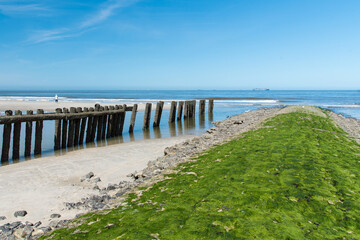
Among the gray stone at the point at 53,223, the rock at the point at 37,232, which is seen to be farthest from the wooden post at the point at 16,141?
the rock at the point at 37,232

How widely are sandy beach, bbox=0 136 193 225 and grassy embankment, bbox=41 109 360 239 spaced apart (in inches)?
70.8

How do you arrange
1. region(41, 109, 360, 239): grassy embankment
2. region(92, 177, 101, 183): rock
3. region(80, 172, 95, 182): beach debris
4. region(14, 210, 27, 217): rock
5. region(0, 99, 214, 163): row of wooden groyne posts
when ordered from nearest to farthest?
region(41, 109, 360, 239): grassy embankment < region(14, 210, 27, 217): rock < region(92, 177, 101, 183): rock < region(80, 172, 95, 182): beach debris < region(0, 99, 214, 163): row of wooden groyne posts

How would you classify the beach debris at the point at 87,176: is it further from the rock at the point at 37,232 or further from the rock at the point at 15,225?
the rock at the point at 37,232

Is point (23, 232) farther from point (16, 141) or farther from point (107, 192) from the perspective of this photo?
point (16, 141)

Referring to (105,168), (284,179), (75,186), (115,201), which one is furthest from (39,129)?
(284,179)

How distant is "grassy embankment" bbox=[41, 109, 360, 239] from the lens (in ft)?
14.7

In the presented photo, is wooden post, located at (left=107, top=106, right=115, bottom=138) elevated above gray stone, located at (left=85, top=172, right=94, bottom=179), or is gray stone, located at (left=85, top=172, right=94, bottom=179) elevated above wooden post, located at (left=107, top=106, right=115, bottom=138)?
wooden post, located at (left=107, top=106, right=115, bottom=138)

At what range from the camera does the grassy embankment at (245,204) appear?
4.49 metres

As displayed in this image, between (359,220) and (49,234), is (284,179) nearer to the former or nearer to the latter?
(359,220)

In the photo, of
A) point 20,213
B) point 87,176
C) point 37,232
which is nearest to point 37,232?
point 37,232

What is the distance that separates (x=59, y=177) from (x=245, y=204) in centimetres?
622

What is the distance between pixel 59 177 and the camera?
29.3ft

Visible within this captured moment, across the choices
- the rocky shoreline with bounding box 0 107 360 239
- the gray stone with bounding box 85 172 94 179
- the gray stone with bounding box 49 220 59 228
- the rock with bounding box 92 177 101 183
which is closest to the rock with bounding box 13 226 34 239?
the rocky shoreline with bounding box 0 107 360 239

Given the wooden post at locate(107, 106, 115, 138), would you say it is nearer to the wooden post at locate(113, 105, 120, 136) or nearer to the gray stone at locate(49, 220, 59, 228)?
the wooden post at locate(113, 105, 120, 136)
